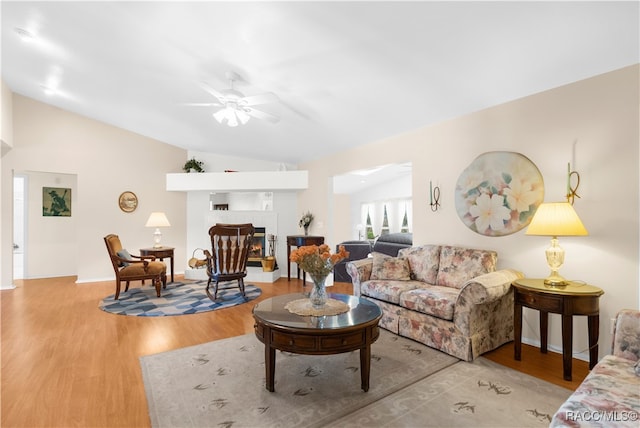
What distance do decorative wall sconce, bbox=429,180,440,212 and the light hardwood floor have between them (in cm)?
178

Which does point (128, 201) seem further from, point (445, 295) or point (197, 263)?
point (445, 295)

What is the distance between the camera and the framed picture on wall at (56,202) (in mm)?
6635

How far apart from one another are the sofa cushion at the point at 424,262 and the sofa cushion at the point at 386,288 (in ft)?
0.51

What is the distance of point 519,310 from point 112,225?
708 centimetres

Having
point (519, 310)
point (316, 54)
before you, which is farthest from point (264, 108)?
point (519, 310)

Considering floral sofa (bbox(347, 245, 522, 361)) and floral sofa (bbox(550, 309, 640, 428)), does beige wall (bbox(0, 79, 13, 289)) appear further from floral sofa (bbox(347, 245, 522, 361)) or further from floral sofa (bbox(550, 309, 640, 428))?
floral sofa (bbox(550, 309, 640, 428))

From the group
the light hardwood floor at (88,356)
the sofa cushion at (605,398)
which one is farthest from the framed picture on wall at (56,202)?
the sofa cushion at (605,398)

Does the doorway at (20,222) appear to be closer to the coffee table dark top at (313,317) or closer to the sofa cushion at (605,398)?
the coffee table dark top at (313,317)

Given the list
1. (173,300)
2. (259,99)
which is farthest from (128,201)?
(259,99)

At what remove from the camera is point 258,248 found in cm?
666

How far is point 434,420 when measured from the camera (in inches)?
75.5

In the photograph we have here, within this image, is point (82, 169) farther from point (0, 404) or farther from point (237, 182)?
point (0, 404)

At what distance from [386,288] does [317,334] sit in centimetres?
157

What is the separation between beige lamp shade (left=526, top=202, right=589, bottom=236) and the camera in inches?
97.6
